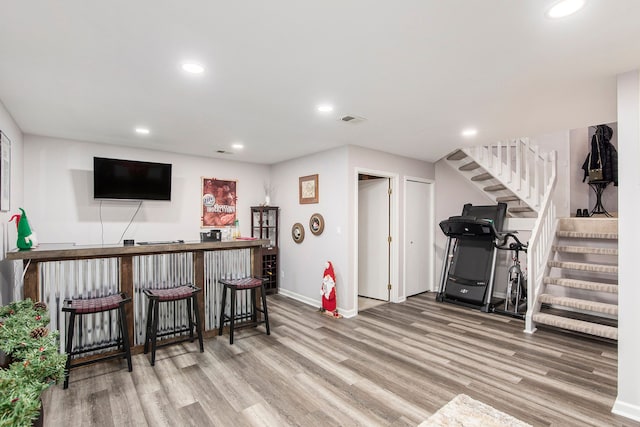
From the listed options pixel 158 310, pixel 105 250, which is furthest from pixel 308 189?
pixel 105 250

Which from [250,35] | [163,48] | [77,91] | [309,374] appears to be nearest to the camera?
[250,35]

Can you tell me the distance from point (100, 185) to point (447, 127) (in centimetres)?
455

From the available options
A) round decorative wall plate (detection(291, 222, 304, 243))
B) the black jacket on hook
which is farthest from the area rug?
the black jacket on hook

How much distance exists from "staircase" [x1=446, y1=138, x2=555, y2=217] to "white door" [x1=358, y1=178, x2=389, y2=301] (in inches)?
58.3

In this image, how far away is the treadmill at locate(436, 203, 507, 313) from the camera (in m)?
4.82

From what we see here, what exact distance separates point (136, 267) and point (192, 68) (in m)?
2.12

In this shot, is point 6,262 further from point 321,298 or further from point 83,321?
point 321,298

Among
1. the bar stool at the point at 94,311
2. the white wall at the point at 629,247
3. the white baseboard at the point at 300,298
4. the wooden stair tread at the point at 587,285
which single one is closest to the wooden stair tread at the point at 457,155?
the wooden stair tread at the point at 587,285

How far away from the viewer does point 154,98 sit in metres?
2.84

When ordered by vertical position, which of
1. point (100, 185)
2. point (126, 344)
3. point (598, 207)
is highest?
point (100, 185)

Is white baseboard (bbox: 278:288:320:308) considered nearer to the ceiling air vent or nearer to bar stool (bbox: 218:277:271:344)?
bar stool (bbox: 218:277:271:344)

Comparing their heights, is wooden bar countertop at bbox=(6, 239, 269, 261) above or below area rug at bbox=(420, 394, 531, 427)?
above

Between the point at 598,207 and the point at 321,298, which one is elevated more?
the point at 598,207

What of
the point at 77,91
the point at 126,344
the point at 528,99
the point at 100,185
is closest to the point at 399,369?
the point at 126,344
